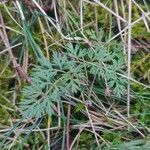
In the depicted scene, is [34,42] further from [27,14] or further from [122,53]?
[122,53]

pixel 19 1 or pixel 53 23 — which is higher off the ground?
pixel 19 1

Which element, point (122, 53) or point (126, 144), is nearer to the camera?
point (126, 144)

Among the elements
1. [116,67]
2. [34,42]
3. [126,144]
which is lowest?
[126,144]

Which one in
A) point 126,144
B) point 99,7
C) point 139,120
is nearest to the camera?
point 126,144

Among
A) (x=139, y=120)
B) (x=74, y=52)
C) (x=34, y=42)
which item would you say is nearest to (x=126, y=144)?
(x=139, y=120)

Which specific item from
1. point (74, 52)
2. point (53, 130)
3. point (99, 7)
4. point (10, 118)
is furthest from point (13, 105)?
point (99, 7)

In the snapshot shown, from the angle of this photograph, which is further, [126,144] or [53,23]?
[53,23]

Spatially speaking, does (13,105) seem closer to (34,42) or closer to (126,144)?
(34,42)

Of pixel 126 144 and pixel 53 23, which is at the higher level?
pixel 53 23

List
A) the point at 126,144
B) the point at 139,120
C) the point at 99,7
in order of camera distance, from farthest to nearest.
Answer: the point at 99,7 → the point at 139,120 → the point at 126,144
